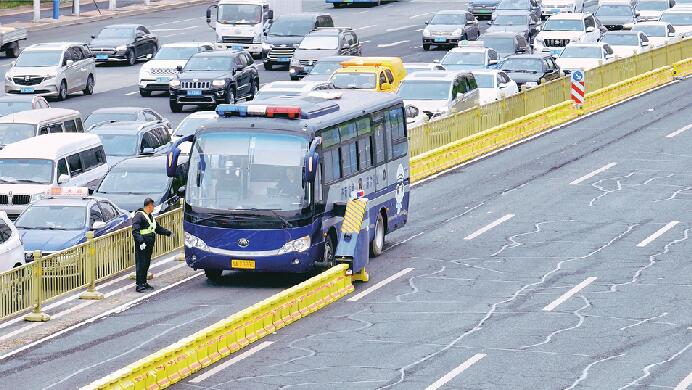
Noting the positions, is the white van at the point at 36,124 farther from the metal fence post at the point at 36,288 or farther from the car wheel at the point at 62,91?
the metal fence post at the point at 36,288

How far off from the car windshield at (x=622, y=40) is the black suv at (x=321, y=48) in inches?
364

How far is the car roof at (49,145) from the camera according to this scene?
117 feet

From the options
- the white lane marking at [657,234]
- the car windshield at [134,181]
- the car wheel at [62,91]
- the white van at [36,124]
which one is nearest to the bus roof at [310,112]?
the car windshield at [134,181]

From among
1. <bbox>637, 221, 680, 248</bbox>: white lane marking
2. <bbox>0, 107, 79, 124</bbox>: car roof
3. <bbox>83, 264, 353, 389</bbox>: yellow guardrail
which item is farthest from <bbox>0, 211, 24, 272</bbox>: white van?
<bbox>0, 107, 79, 124</bbox>: car roof

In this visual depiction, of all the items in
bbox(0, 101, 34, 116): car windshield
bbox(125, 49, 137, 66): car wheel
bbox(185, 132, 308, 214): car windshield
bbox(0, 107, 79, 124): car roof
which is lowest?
bbox(125, 49, 137, 66): car wheel

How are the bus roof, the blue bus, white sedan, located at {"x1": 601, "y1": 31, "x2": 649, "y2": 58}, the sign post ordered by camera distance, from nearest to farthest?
the blue bus, the bus roof, the sign post, white sedan, located at {"x1": 601, "y1": 31, "x2": 649, "y2": 58}

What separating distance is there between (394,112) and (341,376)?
10.5 m

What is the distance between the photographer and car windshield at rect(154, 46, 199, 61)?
5634 centimetres

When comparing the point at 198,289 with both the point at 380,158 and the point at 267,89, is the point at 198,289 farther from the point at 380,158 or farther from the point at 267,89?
the point at 267,89

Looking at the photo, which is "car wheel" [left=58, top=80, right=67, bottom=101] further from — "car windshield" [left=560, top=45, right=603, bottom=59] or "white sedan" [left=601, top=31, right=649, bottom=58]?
"white sedan" [left=601, top=31, right=649, bottom=58]

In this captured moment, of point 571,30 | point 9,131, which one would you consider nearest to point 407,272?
point 9,131

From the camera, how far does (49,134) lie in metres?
37.4

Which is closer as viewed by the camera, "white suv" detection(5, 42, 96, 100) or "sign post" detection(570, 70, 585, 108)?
"sign post" detection(570, 70, 585, 108)

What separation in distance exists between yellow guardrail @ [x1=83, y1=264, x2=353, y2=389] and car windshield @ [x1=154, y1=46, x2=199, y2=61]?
29724 millimetres
